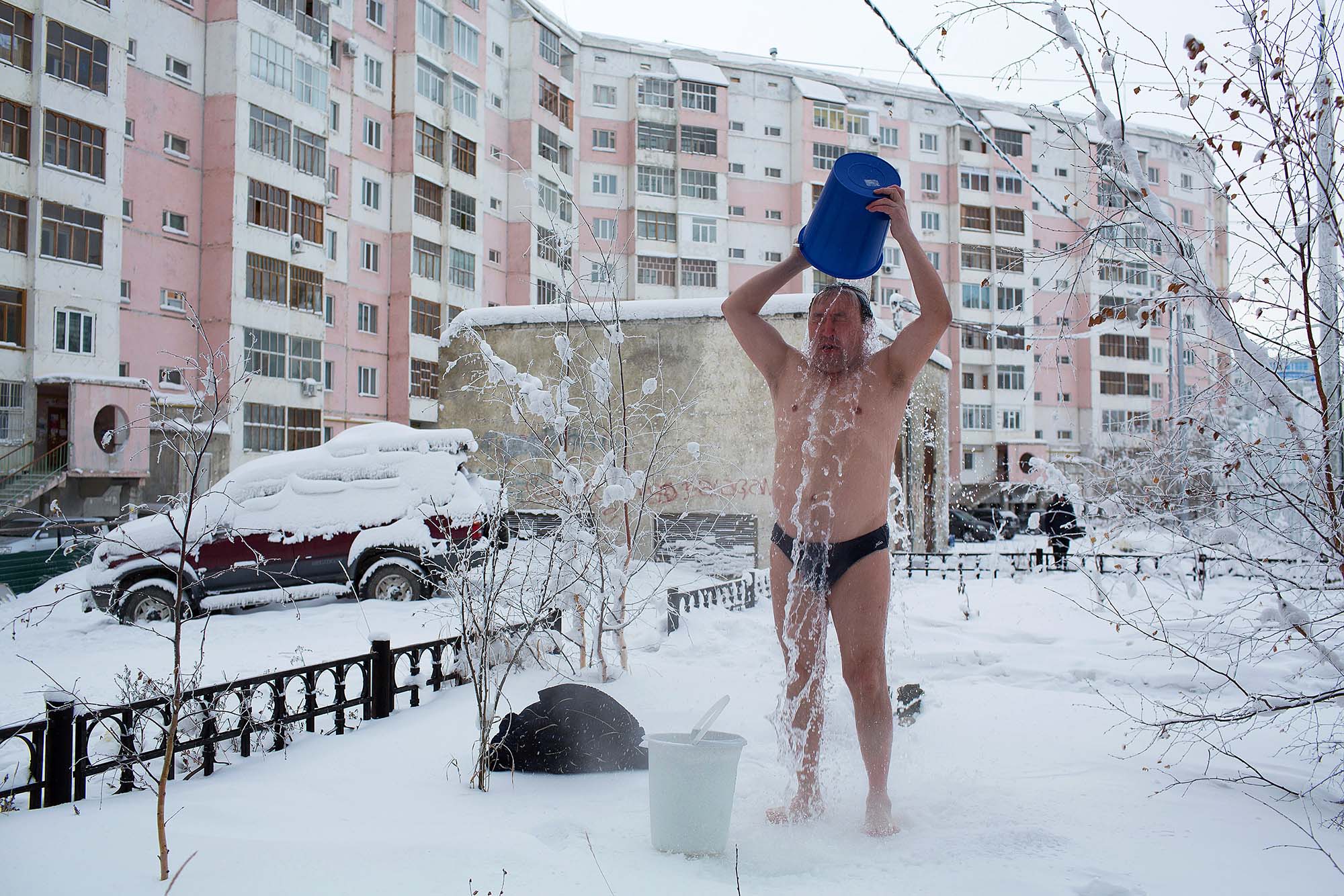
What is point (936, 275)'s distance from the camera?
10.6ft

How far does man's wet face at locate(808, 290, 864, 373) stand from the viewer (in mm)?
3486

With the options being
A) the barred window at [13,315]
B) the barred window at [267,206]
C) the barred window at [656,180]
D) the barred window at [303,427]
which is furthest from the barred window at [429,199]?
the barred window at [13,315]

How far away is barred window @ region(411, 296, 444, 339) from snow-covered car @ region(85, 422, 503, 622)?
857 inches

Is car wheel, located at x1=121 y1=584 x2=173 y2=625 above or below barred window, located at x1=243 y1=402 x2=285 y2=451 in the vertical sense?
below

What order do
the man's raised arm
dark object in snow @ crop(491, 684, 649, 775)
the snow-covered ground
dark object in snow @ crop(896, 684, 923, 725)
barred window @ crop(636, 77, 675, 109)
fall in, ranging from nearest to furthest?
the snow-covered ground, the man's raised arm, dark object in snow @ crop(491, 684, 649, 775), dark object in snow @ crop(896, 684, 923, 725), barred window @ crop(636, 77, 675, 109)

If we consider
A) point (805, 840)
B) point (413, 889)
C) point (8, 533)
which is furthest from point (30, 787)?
point (8, 533)

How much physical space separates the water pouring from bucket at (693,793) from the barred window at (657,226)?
3976 centimetres

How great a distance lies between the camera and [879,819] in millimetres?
3182

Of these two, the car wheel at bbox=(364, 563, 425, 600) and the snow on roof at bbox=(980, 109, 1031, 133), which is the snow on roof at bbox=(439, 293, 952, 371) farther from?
the snow on roof at bbox=(980, 109, 1031, 133)

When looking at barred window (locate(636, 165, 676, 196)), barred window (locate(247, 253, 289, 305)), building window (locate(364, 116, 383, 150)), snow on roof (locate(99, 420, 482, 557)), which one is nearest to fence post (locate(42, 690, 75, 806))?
snow on roof (locate(99, 420, 482, 557))

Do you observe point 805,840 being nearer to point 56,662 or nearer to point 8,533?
point 56,662

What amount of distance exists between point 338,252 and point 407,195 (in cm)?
342

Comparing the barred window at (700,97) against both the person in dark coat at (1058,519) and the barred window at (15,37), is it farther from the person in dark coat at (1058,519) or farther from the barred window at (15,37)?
the person in dark coat at (1058,519)

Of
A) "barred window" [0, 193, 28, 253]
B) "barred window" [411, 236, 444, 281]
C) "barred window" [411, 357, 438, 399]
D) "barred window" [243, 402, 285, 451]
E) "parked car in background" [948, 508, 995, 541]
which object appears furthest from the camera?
"barred window" [411, 357, 438, 399]
